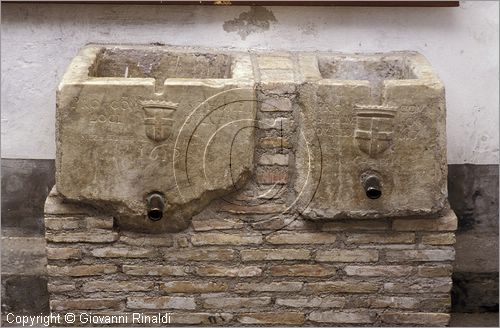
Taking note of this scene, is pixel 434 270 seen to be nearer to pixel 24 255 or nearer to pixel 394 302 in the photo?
pixel 394 302

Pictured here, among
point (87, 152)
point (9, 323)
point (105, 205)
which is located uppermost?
point (87, 152)

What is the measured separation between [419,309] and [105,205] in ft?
4.73

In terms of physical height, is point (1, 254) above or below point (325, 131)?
below

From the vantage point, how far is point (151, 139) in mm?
3158

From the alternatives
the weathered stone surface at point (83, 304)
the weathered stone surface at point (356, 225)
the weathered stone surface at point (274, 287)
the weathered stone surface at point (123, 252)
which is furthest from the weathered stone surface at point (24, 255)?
the weathered stone surface at point (356, 225)

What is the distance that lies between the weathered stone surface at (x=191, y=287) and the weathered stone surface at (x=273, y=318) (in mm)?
166

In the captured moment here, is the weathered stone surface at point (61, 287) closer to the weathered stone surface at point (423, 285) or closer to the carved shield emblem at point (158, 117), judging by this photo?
the carved shield emblem at point (158, 117)

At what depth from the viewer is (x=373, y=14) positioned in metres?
3.76

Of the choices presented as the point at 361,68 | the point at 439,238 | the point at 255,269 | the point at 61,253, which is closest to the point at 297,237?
the point at 255,269

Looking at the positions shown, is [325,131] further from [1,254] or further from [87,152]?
[1,254]

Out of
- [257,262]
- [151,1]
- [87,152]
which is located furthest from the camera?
[151,1]

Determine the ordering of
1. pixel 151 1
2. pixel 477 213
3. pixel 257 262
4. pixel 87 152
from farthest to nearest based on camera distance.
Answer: pixel 477 213, pixel 151 1, pixel 257 262, pixel 87 152

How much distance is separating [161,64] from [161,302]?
1131 millimetres

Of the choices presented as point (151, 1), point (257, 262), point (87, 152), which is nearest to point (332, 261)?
point (257, 262)
